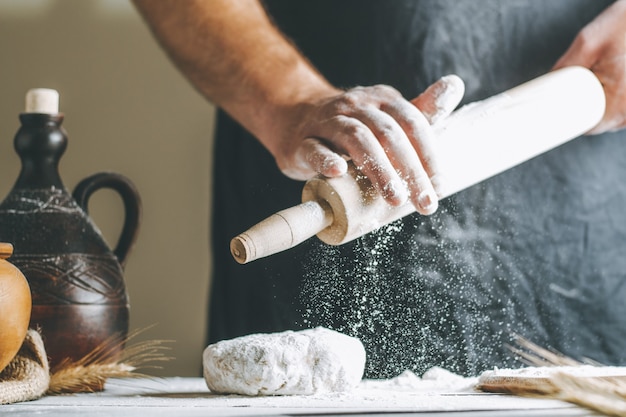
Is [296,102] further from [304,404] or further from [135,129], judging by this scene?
[135,129]

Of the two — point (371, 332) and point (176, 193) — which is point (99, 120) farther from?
point (371, 332)

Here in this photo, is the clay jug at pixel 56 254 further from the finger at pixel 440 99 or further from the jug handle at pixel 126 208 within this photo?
the finger at pixel 440 99

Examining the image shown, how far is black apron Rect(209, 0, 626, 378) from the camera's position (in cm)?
108

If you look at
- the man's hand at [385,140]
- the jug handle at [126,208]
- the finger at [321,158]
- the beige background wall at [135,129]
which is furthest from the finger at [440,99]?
the beige background wall at [135,129]

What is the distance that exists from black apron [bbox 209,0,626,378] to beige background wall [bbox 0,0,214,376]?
1.07ft

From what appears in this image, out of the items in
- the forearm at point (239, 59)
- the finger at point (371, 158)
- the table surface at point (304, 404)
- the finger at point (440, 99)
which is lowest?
the table surface at point (304, 404)

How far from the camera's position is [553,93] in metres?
0.92

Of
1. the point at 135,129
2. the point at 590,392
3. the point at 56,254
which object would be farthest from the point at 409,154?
the point at 135,129

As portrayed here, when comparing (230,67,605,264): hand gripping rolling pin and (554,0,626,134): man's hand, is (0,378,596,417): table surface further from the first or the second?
(554,0,626,134): man's hand

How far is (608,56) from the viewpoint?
1081 millimetres

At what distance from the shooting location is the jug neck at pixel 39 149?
84cm

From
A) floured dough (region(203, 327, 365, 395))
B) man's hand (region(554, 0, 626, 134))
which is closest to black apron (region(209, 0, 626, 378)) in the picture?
man's hand (region(554, 0, 626, 134))

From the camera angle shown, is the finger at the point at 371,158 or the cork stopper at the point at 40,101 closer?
the finger at the point at 371,158

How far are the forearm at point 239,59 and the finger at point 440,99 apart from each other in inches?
6.9
